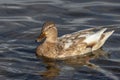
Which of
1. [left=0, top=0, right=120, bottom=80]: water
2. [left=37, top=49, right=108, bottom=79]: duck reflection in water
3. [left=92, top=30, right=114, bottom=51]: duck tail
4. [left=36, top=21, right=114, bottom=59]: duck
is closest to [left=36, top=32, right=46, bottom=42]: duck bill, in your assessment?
[left=36, top=21, right=114, bottom=59]: duck

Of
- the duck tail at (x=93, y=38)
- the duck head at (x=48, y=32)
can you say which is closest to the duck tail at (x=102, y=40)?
the duck tail at (x=93, y=38)

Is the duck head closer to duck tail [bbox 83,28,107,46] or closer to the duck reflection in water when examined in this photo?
the duck reflection in water

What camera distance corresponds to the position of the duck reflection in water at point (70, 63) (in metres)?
15.4

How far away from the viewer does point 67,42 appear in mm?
17078

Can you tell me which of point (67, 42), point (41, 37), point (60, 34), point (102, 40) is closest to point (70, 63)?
point (67, 42)

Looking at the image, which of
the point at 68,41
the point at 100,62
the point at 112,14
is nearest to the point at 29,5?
the point at 112,14

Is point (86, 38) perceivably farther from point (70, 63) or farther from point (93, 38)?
point (70, 63)

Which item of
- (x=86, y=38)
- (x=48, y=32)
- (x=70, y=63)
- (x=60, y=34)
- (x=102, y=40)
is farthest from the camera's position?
(x=60, y=34)

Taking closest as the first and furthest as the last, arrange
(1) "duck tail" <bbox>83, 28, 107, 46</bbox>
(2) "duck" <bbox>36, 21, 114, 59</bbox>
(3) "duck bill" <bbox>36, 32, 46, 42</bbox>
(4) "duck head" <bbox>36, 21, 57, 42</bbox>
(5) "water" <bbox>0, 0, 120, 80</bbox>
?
(5) "water" <bbox>0, 0, 120, 80</bbox>
(3) "duck bill" <bbox>36, 32, 46, 42</bbox>
(4) "duck head" <bbox>36, 21, 57, 42</bbox>
(2) "duck" <bbox>36, 21, 114, 59</bbox>
(1) "duck tail" <bbox>83, 28, 107, 46</bbox>

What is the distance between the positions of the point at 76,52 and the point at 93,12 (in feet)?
12.0

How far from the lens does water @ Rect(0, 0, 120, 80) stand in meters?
15.1

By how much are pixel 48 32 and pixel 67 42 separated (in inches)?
25.5

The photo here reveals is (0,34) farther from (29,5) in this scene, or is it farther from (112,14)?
(112,14)

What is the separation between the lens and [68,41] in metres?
17.1
